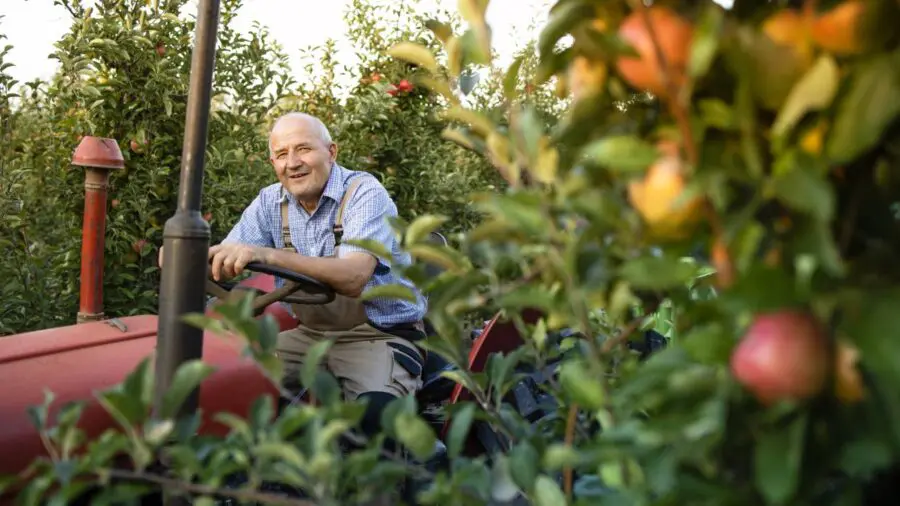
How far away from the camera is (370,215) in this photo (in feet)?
8.50

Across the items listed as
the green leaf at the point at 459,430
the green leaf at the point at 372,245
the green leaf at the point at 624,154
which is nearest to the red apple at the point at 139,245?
the green leaf at the point at 372,245

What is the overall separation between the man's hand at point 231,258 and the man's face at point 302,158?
94cm

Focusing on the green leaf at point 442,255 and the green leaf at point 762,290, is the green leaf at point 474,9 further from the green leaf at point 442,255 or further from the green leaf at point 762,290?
the green leaf at point 762,290

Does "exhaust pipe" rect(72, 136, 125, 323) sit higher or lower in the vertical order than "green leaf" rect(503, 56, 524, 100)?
lower

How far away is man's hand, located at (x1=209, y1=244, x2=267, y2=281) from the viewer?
1829 millimetres

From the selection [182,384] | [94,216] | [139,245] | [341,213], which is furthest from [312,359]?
[139,245]

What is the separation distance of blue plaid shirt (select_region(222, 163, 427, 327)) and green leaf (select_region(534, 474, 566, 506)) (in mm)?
1701

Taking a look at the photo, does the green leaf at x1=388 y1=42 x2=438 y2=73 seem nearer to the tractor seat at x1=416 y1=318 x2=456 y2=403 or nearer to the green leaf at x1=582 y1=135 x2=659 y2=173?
the green leaf at x1=582 y1=135 x2=659 y2=173

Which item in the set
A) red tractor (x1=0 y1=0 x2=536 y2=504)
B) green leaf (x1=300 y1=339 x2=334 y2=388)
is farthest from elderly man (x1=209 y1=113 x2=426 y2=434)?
green leaf (x1=300 y1=339 x2=334 y2=388)

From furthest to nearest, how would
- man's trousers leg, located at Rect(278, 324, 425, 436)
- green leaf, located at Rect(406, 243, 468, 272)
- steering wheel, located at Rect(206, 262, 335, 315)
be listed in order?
man's trousers leg, located at Rect(278, 324, 425, 436) → steering wheel, located at Rect(206, 262, 335, 315) → green leaf, located at Rect(406, 243, 468, 272)

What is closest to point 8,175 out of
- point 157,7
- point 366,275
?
point 157,7

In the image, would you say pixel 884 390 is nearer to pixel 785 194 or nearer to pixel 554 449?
pixel 785 194

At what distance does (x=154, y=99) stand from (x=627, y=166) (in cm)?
332

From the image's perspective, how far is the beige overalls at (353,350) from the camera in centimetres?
235
